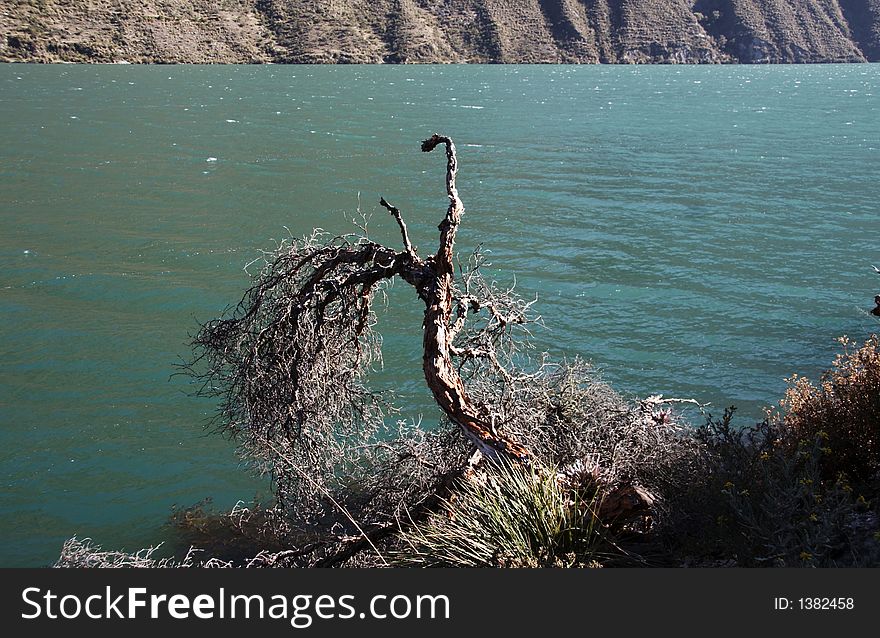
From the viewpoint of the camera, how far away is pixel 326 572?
18.4 feet

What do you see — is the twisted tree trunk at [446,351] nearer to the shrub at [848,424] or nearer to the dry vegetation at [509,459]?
the dry vegetation at [509,459]

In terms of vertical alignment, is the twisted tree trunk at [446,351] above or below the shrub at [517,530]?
above

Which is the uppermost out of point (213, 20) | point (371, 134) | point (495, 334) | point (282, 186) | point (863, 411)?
point (213, 20)

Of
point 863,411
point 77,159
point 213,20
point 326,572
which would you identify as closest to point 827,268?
point 863,411

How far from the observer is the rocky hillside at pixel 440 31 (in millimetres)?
104438

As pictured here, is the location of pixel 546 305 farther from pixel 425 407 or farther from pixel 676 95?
pixel 676 95

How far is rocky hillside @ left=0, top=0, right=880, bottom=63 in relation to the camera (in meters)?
104

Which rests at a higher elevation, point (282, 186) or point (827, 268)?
point (282, 186)

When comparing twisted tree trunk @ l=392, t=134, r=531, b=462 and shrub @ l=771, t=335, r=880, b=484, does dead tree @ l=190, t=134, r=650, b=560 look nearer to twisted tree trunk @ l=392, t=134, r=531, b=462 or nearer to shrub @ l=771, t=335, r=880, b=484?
twisted tree trunk @ l=392, t=134, r=531, b=462

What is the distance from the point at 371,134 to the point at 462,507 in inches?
1913

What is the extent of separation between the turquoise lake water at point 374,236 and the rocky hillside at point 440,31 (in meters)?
46.4

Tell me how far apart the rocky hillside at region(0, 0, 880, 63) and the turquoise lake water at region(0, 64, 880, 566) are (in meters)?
46.4

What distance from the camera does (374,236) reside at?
26.7m

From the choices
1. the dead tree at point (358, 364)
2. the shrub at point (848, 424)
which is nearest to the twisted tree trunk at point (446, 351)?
the dead tree at point (358, 364)
